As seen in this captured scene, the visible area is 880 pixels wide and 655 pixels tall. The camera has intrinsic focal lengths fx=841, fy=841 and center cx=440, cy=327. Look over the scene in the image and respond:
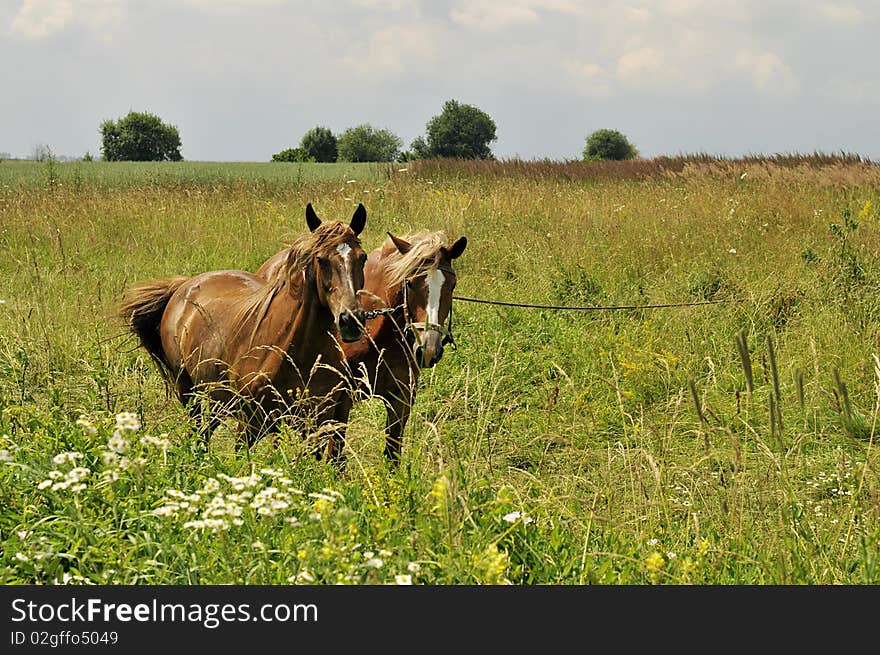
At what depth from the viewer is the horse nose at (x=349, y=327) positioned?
13.6 ft

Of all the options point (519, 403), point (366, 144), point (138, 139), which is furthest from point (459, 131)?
point (519, 403)

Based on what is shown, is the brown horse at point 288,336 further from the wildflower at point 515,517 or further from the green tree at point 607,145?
the green tree at point 607,145

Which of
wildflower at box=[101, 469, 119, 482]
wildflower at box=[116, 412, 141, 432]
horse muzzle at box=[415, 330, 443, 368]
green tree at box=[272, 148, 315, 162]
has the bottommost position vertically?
wildflower at box=[101, 469, 119, 482]

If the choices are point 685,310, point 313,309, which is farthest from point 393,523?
point 685,310

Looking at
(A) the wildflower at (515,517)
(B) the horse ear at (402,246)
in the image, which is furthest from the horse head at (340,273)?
(A) the wildflower at (515,517)

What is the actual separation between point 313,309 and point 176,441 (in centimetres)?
103

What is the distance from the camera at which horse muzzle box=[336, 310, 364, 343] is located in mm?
4141

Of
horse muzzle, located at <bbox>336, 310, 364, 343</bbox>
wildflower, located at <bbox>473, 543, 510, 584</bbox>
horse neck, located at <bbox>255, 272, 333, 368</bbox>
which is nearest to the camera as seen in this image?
wildflower, located at <bbox>473, 543, 510, 584</bbox>

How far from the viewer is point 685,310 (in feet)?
27.3

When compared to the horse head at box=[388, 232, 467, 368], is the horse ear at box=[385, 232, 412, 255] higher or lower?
higher

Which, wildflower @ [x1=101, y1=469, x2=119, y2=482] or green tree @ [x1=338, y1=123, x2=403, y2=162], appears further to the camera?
green tree @ [x1=338, y1=123, x2=403, y2=162]

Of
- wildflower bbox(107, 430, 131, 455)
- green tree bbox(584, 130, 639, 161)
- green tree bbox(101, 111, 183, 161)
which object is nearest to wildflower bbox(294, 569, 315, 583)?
wildflower bbox(107, 430, 131, 455)

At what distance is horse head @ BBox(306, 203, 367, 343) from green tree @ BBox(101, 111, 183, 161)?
89710 mm

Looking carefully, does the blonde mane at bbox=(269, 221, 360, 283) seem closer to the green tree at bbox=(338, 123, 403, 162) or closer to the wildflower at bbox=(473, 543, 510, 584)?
the wildflower at bbox=(473, 543, 510, 584)
